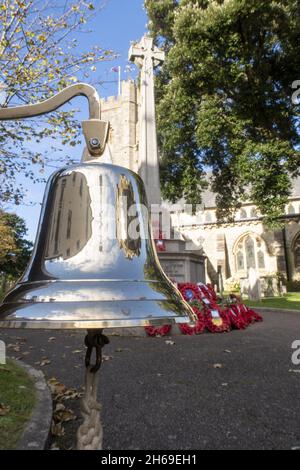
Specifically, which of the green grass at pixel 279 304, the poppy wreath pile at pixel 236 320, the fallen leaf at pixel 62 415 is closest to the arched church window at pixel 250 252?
the green grass at pixel 279 304

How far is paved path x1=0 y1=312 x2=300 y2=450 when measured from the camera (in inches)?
106

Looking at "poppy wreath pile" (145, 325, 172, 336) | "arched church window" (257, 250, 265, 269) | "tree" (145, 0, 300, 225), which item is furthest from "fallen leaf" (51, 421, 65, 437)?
"arched church window" (257, 250, 265, 269)

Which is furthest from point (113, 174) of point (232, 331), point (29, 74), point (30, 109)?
point (232, 331)

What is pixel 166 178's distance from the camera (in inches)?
693

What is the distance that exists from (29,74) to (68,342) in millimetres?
5194

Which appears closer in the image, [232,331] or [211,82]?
[232,331]

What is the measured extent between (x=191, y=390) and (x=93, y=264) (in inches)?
120

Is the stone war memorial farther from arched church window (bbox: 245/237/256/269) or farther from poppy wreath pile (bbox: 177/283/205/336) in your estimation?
arched church window (bbox: 245/237/256/269)

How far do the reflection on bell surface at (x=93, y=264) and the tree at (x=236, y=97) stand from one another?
13.0 metres

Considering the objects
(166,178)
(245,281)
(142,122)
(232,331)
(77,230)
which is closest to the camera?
(77,230)

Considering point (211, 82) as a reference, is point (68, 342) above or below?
below

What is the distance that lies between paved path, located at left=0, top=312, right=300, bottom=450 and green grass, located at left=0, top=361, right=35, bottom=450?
0.40 m

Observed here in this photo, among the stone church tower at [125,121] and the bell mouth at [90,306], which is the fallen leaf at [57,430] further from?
the stone church tower at [125,121]

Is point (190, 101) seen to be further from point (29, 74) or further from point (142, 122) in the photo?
point (29, 74)
